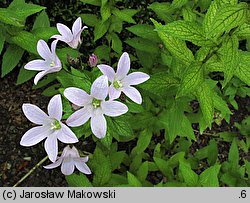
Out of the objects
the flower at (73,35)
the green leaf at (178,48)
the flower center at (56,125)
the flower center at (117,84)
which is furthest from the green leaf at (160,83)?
the flower center at (56,125)

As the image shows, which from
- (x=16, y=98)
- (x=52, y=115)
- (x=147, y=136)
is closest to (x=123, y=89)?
(x=52, y=115)

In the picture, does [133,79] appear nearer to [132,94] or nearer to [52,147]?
[132,94]

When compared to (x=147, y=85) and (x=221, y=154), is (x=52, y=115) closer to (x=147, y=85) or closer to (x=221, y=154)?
(x=147, y=85)

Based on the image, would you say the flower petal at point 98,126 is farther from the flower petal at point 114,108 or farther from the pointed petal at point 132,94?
the pointed petal at point 132,94

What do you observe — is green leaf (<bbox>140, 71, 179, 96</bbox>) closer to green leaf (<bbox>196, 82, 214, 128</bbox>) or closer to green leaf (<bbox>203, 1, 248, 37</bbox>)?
green leaf (<bbox>196, 82, 214, 128</bbox>)

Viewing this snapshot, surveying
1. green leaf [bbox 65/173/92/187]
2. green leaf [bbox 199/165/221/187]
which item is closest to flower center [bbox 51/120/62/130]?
green leaf [bbox 65/173/92/187]

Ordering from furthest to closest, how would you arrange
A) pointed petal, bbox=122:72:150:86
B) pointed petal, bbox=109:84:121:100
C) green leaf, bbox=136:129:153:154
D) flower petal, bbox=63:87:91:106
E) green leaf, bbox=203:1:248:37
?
green leaf, bbox=136:129:153:154 → pointed petal, bbox=122:72:150:86 → pointed petal, bbox=109:84:121:100 → flower petal, bbox=63:87:91:106 → green leaf, bbox=203:1:248:37

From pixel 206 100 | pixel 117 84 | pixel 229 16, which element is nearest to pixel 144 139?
pixel 206 100
